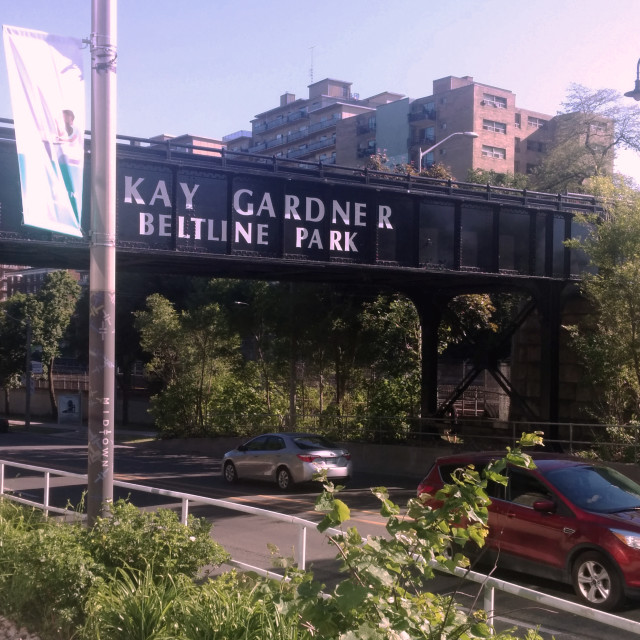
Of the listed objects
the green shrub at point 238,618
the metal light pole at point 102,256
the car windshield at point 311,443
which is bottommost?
the car windshield at point 311,443

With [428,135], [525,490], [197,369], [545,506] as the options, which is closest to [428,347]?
[197,369]

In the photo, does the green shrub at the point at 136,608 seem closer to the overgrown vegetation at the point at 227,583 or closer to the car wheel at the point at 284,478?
the overgrown vegetation at the point at 227,583

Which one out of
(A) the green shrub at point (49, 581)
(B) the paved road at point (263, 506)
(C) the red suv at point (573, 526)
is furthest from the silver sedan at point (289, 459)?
(A) the green shrub at point (49, 581)

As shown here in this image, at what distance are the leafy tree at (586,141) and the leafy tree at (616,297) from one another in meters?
28.2

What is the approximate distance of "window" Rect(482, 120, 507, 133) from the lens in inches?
2940

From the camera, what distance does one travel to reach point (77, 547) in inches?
272

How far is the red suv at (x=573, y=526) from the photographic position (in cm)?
857

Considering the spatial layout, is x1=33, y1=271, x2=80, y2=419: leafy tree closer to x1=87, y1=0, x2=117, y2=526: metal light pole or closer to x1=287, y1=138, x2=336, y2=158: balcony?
x1=287, y1=138, x2=336, y2=158: balcony

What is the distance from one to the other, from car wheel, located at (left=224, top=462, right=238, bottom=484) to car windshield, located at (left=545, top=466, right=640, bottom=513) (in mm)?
12982

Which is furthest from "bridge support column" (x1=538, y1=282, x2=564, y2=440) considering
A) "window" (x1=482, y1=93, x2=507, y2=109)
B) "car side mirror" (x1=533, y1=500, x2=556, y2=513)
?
"window" (x1=482, y1=93, x2=507, y2=109)

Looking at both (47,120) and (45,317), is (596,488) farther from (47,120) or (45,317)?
(45,317)

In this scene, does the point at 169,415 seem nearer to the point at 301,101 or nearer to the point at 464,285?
the point at 464,285

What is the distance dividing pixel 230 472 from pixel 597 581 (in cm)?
1428

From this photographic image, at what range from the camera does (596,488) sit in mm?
9727
